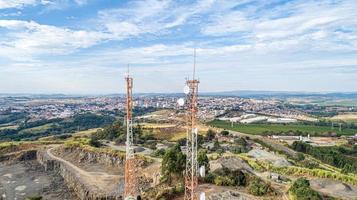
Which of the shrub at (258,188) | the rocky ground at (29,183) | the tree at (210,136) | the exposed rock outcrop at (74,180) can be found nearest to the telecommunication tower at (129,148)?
the shrub at (258,188)

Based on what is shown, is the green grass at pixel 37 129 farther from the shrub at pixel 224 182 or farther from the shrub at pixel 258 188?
the shrub at pixel 258 188

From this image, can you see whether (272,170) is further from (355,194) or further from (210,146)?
(210,146)

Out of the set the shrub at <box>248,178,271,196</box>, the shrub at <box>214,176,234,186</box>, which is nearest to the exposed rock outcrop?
the shrub at <box>214,176,234,186</box>

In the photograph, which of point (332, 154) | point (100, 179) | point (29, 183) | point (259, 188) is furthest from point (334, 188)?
point (29, 183)

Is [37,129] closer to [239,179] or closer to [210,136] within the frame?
[210,136]

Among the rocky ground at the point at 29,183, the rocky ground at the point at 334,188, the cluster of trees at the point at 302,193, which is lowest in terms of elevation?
the rocky ground at the point at 29,183
